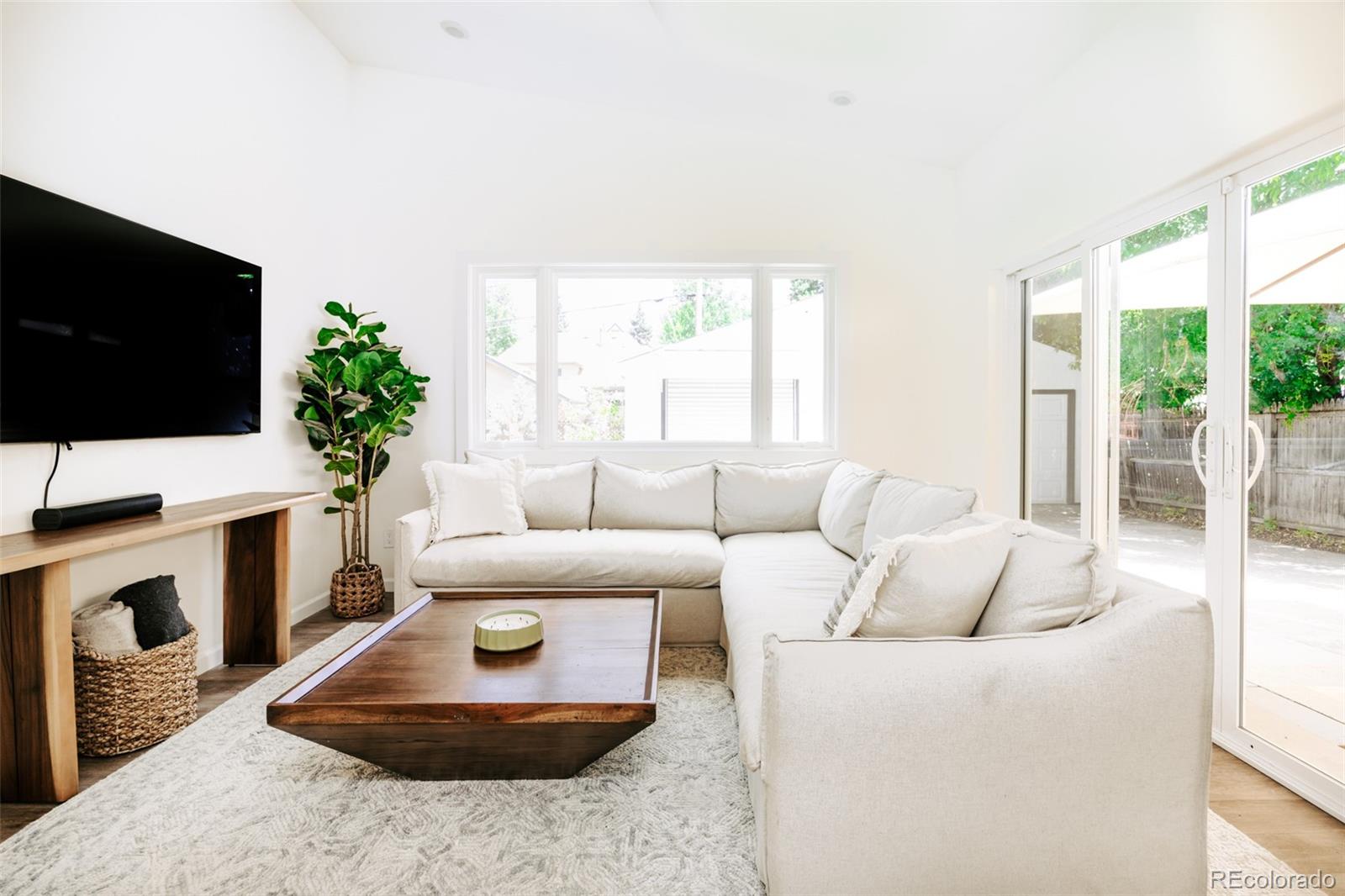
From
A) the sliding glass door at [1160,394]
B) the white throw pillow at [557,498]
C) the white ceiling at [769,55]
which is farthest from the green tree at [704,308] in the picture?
the sliding glass door at [1160,394]

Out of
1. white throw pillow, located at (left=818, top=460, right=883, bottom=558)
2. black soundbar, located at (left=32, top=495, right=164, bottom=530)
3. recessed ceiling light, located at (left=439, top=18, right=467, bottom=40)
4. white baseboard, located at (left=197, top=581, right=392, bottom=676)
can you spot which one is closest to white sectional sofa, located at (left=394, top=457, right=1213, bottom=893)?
white throw pillow, located at (left=818, top=460, right=883, bottom=558)

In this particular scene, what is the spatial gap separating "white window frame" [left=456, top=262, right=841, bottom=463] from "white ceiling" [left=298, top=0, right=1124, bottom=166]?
3.02 feet

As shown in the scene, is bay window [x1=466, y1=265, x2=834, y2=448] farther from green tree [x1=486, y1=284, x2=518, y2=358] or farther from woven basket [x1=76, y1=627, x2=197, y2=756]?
woven basket [x1=76, y1=627, x2=197, y2=756]

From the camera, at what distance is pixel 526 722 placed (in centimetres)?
146

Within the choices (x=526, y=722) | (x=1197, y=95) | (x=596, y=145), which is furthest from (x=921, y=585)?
(x=596, y=145)

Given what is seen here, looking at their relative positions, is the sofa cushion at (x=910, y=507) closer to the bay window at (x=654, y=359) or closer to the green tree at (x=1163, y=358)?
the green tree at (x=1163, y=358)

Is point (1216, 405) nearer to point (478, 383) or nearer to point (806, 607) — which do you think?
point (806, 607)

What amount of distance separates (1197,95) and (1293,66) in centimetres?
32

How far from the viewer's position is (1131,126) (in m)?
2.31

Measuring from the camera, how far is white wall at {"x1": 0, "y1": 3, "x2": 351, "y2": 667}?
2.00 metres

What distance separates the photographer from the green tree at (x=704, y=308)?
4027 millimetres

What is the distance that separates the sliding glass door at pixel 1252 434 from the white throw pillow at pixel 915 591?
1227mm

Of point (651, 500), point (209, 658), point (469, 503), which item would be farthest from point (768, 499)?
point (209, 658)

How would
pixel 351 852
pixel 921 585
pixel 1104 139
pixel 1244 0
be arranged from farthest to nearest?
pixel 1104 139 < pixel 1244 0 < pixel 351 852 < pixel 921 585
